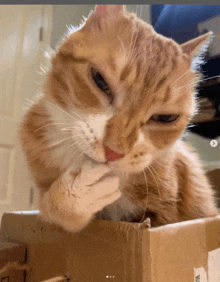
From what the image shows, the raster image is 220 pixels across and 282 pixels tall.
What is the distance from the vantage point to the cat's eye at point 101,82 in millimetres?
605

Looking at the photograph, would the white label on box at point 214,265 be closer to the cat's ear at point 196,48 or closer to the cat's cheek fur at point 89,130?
the cat's cheek fur at point 89,130

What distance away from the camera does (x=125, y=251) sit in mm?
452

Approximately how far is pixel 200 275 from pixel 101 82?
48 cm

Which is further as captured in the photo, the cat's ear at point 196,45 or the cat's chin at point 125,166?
the cat's ear at point 196,45

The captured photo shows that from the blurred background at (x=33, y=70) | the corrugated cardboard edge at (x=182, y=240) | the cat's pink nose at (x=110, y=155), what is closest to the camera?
the corrugated cardboard edge at (x=182, y=240)

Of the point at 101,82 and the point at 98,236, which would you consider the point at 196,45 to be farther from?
the point at 98,236

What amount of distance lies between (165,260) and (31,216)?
0.37m

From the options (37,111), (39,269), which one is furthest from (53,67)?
(39,269)

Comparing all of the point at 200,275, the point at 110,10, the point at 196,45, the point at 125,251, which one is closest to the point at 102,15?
the point at 110,10

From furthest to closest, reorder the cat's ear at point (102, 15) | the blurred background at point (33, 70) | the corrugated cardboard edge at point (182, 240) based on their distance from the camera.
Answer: the blurred background at point (33, 70), the cat's ear at point (102, 15), the corrugated cardboard edge at point (182, 240)

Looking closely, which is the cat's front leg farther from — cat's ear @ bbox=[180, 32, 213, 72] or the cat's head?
cat's ear @ bbox=[180, 32, 213, 72]

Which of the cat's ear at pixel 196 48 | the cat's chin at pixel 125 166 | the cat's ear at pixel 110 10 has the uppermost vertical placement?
the cat's ear at pixel 110 10

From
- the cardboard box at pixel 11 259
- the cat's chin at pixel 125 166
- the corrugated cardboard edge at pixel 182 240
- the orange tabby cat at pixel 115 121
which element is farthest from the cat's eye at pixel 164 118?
the cardboard box at pixel 11 259

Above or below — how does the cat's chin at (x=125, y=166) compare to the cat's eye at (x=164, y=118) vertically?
below
